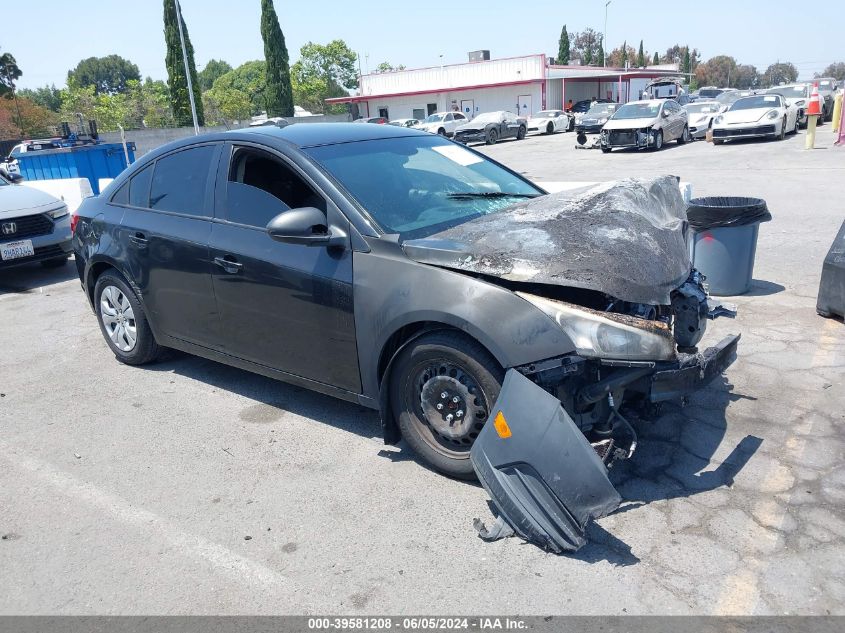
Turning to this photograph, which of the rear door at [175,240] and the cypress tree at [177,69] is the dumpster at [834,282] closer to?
the rear door at [175,240]

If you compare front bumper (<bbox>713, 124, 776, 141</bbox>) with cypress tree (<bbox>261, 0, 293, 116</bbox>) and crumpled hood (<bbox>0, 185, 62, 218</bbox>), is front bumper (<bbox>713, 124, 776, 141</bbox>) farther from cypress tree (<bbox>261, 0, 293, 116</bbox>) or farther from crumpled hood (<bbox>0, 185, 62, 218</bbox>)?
cypress tree (<bbox>261, 0, 293, 116</bbox>)

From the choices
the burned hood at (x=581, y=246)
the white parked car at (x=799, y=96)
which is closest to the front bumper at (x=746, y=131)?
the white parked car at (x=799, y=96)

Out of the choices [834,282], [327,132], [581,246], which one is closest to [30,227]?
[327,132]

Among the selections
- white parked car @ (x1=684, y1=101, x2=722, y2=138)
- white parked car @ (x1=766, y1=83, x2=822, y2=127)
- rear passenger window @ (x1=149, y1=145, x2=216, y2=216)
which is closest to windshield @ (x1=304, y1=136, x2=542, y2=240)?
rear passenger window @ (x1=149, y1=145, x2=216, y2=216)

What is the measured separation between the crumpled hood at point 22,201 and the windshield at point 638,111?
59.7 ft

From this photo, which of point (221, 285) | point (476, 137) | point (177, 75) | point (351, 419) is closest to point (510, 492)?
point (351, 419)

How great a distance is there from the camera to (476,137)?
1283 inches

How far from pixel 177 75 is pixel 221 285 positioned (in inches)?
1763

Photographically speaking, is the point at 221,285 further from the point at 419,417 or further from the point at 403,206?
the point at 419,417

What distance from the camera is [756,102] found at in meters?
22.3

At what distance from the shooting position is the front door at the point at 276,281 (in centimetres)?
378

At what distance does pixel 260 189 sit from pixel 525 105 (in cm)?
4819

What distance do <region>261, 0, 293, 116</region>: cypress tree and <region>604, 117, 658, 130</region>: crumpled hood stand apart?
33182 millimetres

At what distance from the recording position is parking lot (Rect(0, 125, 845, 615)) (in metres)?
2.82
